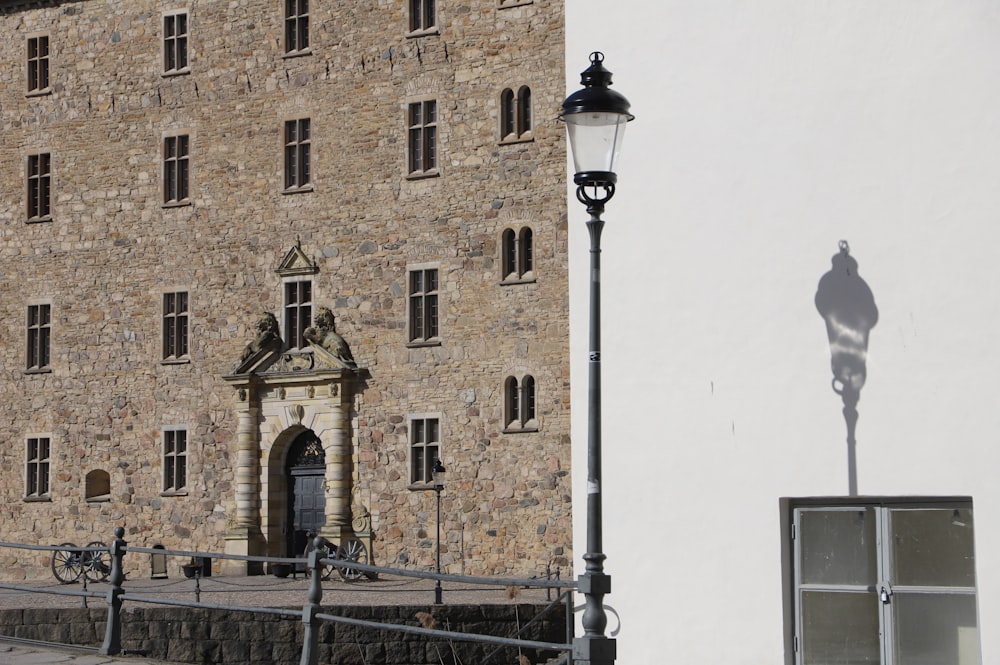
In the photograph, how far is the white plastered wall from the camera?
7.47 metres

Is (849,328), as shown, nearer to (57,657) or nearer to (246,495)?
(57,657)

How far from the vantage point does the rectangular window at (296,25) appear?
2812cm

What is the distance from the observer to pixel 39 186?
3028 cm

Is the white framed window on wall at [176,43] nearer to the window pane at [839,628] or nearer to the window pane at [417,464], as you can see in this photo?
the window pane at [417,464]

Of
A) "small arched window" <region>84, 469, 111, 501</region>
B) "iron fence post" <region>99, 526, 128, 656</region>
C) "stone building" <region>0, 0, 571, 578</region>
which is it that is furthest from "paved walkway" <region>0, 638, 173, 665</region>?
"small arched window" <region>84, 469, 111, 501</region>

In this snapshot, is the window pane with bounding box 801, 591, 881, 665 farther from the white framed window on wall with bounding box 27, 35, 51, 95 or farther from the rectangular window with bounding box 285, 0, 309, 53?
the white framed window on wall with bounding box 27, 35, 51, 95

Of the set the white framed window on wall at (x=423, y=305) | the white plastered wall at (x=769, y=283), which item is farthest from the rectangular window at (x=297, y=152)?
the white plastered wall at (x=769, y=283)

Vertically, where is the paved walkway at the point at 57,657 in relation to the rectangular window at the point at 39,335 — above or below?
below

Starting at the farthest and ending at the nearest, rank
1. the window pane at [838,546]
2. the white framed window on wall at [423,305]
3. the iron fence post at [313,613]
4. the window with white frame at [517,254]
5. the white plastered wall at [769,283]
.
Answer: the white framed window on wall at [423,305] < the window with white frame at [517,254] < the iron fence post at [313,613] < the window pane at [838,546] < the white plastered wall at [769,283]

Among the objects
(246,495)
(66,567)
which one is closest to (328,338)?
(246,495)

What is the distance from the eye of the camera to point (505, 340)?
25.6m

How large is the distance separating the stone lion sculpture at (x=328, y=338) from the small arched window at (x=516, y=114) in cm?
440

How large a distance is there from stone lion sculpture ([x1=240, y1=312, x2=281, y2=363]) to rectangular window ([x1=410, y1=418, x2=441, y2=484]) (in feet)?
10.3

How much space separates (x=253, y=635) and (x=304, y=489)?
858 cm
